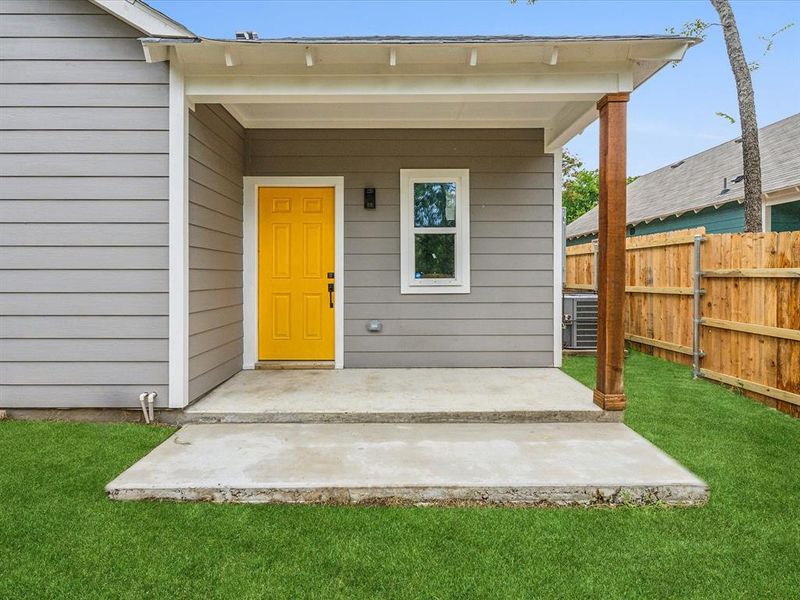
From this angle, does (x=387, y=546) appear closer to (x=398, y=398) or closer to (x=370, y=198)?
(x=398, y=398)

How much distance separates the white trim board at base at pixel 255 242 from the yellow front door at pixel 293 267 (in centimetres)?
5

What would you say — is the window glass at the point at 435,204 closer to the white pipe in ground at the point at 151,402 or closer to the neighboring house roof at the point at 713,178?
the white pipe in ground at the point at 151,402

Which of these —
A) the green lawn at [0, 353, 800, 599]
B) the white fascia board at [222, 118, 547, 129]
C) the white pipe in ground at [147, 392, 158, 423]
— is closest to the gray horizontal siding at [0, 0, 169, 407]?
the white pipe in ground at [147, 392, 158, 423]

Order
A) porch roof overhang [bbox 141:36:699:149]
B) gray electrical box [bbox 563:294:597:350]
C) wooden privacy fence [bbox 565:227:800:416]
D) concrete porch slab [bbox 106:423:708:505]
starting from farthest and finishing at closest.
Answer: gray electrical box [bbox 563:294:597:350] → wooden privacy fence [bbox 565:227:800:416] → porch roof overhang [bbox 141:36:699:149] → concrete porch slab [bbox 106:423:708:505]

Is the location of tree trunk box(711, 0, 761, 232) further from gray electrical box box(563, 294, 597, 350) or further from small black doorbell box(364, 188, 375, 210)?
small black doorbell box(364, 188, 375, 210)

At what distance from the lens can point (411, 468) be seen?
2588mm

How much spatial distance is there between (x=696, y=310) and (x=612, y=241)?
2.29 m

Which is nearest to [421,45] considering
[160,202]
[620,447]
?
[160,202]

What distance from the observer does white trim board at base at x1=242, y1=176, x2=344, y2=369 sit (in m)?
5.02

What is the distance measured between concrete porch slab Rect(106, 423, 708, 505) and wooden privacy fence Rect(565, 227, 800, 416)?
5.74 feet

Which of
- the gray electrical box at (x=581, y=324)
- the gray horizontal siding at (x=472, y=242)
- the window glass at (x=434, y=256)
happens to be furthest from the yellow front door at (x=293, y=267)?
the gray electrical box at (x=581, y=324)

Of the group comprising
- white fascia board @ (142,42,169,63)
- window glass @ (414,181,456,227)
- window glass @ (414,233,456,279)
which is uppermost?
white fascia board @ (142,42,169,63)

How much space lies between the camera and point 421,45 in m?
3.21

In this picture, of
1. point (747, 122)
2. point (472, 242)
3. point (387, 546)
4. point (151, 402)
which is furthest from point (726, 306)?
point (151, 402)
